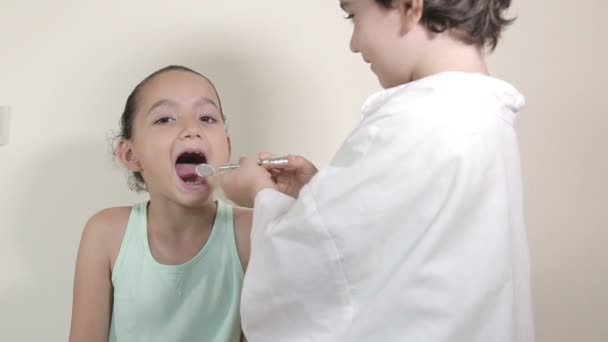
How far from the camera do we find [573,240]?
111 centimetres

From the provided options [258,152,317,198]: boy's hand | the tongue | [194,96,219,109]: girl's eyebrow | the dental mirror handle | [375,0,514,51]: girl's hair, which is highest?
[375,0,514,51]: girl's hair

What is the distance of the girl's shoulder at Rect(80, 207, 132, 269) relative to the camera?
98 centimetres

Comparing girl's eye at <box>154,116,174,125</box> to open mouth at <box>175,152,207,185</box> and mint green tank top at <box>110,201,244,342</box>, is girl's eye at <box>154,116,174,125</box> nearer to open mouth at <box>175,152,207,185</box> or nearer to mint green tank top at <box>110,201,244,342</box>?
open mouth at <box>175,152,207,185</box>

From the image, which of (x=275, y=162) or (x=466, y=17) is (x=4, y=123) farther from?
(x=466, y=17)

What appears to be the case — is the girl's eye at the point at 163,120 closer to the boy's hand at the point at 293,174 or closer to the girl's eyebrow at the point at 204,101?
the girl's eyebrow at the point at 204,101

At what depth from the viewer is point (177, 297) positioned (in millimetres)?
963

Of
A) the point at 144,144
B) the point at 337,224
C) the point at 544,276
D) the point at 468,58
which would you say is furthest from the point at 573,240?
the point at 144,144

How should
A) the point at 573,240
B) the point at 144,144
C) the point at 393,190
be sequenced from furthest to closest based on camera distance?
the point at 573,240 < the point at 144,144 < the point at 393,190

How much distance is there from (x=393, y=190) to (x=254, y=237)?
7.1 inches

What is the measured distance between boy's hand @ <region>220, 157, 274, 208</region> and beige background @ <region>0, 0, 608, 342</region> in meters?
0.37

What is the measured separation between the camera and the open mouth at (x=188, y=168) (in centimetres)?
92

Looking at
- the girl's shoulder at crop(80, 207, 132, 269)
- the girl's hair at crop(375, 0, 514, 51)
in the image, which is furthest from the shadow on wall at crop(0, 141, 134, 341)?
the girl's hair at crop(375, 0, 514, 51)

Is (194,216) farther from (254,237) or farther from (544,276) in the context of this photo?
(544,276)

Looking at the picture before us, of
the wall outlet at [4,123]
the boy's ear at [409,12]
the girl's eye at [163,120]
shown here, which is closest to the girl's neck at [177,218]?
the girl's eye at [163,120]
